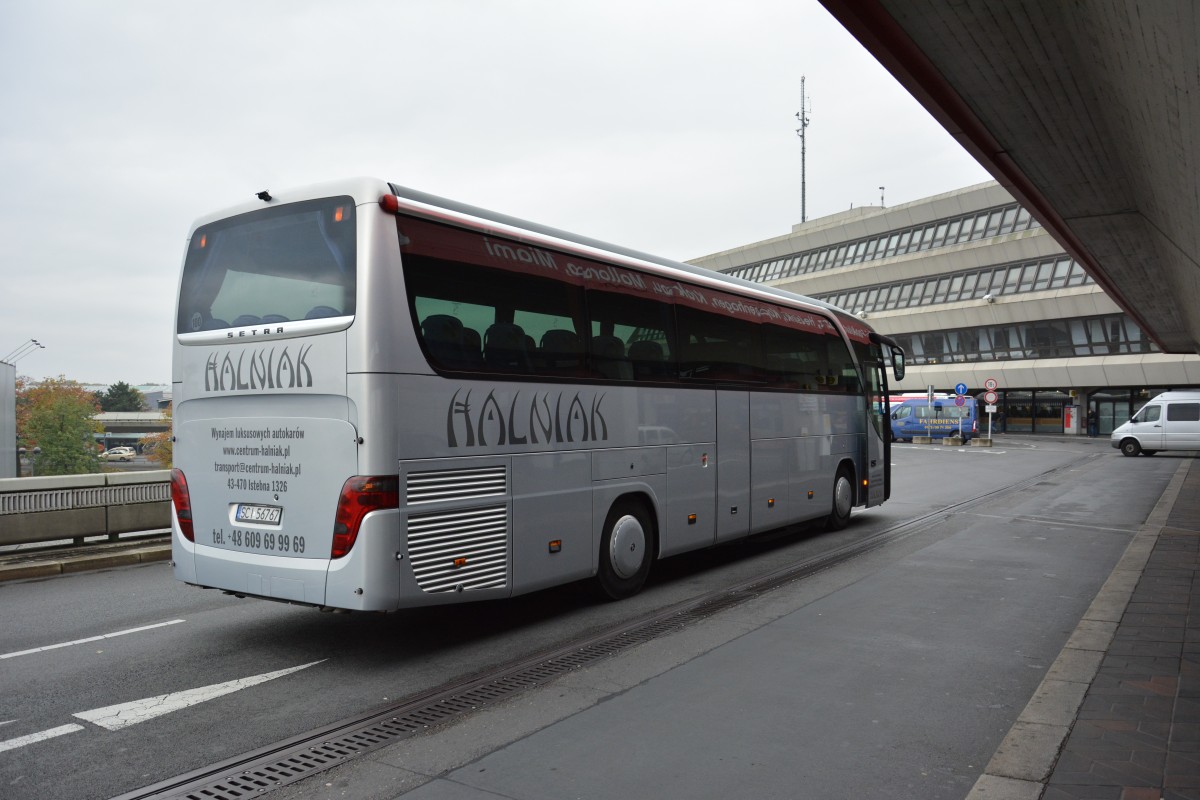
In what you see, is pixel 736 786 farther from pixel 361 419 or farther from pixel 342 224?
pixel 342 224

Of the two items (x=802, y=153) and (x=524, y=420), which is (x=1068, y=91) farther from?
(x=802, y=153)

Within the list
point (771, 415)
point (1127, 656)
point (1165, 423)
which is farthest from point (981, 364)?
point (1127, 656)

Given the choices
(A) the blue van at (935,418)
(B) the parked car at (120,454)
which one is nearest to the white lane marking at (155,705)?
(A) the blue van at (935,418)

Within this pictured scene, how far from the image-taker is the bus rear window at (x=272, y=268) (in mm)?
6355

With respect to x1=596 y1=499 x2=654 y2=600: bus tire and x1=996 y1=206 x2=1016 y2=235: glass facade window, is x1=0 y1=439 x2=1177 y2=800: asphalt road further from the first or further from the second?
x1=996 y1=206 x2=1016 y2=235: glass facade window

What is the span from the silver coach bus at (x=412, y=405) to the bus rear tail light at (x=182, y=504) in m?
0.02

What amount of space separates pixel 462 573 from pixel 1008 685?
12.2 ft

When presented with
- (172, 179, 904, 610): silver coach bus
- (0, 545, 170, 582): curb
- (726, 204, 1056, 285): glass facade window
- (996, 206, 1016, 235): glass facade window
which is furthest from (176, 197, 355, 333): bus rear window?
(996, 206, 1016, 235): glass facade window

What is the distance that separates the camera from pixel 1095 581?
944 cm

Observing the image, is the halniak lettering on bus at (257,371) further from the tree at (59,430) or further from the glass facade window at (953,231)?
the tree at (59,430)

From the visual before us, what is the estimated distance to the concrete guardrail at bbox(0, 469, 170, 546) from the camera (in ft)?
35.1

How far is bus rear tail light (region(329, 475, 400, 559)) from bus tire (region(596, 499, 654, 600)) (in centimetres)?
263

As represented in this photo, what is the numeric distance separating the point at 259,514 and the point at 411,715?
2.19 metres

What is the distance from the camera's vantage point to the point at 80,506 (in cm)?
1134
